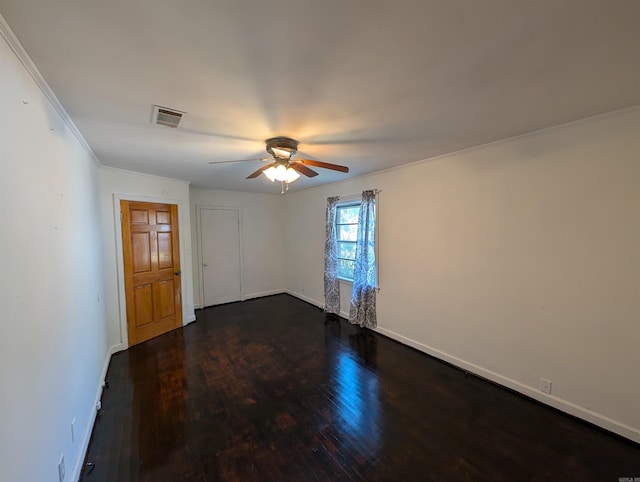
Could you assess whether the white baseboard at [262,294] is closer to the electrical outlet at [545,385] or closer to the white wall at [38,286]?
the white wall at [38,286]

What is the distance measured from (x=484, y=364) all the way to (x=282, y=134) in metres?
3.05

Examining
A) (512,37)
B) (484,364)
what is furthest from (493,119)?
(484,364)

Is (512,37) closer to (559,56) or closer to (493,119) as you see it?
(559,56)

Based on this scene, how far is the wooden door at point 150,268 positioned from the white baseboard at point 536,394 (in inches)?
139

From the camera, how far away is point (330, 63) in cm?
126

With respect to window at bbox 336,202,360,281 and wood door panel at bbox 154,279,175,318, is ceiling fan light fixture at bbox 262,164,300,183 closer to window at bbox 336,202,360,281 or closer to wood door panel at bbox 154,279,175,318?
window at bbox 336,202,360,281

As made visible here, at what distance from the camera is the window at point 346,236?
14.5 feet

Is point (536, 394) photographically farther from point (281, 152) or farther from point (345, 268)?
point (281, 152)

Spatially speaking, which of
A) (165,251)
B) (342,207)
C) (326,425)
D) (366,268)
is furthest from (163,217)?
(326,425)

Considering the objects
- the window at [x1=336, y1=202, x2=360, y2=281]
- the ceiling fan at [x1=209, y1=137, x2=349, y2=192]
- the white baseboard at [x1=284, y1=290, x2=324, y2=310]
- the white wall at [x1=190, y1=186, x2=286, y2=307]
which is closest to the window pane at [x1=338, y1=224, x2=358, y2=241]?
the window at [x1=336, y1=202, x2=360, y2=281]

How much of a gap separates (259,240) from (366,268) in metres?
2.84

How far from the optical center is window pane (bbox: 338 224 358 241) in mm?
4406

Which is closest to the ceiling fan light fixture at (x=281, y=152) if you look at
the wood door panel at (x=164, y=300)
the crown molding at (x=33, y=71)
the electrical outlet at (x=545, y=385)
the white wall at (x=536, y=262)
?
the crown molding at (x=33, y=71)

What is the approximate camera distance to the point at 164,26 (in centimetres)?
101
